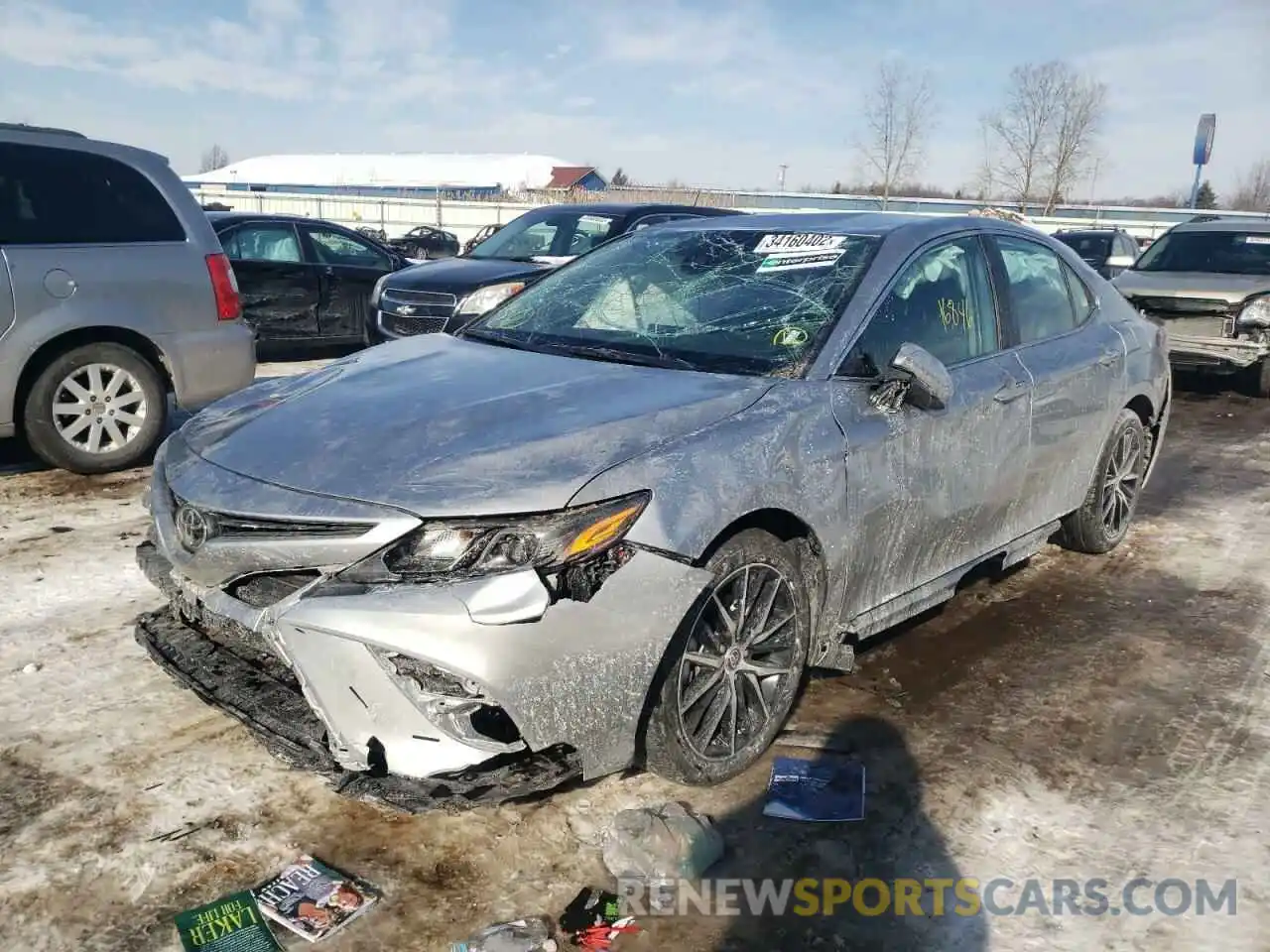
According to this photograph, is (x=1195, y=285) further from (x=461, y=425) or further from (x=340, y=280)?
(x=461, y=425)

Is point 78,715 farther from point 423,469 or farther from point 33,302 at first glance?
point 33,302

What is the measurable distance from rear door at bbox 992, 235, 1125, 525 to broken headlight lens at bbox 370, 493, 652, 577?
2.36m

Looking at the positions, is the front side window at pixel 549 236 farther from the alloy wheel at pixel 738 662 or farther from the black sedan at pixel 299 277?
the alloy wheel at pixel 738 662

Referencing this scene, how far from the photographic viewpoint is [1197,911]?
261cm

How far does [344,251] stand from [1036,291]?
808 cm

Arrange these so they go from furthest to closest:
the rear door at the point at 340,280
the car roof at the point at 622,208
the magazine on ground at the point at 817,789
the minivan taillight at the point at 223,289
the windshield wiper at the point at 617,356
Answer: the rear door at the point at 340,280
the car roof at the point at 622,208
the minivan taillight at the point at 223,289
the windshield wiper at the point at 617,356
the magazine on ground at the point at 817,789

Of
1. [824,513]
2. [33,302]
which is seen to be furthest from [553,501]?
[33,302]

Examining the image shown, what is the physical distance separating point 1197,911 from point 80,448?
5664 millimetres

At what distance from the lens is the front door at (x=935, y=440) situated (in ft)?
10.8

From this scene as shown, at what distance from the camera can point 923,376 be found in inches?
129

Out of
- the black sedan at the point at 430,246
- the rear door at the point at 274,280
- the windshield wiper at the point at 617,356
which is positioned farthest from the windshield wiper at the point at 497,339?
the black sedan at the point at 430,246

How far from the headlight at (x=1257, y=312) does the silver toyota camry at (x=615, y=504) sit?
6.51 metres

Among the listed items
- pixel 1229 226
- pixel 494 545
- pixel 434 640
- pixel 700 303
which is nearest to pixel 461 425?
pixel 494 545

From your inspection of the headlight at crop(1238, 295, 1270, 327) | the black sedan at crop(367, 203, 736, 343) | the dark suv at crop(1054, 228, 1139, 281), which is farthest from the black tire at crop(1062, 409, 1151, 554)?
the dark suv at crop(1054, 228, 1139, 281)
